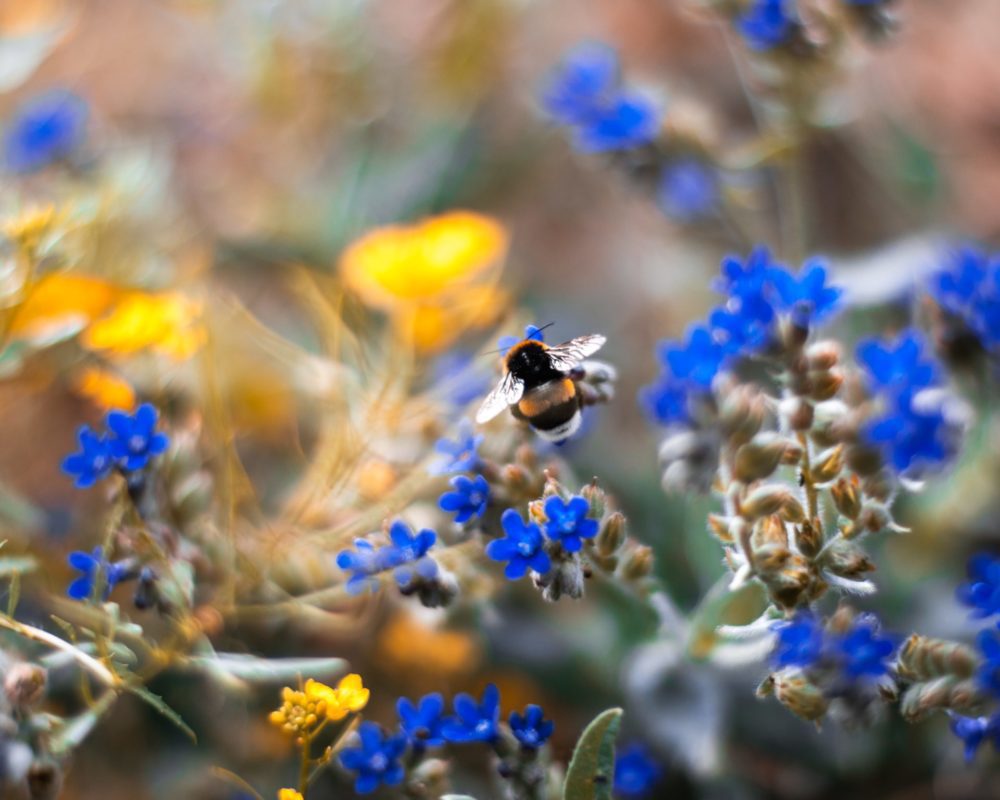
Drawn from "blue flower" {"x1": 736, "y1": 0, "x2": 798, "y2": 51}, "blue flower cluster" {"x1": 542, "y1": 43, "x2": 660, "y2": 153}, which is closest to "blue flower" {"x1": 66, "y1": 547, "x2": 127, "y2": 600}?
Result: "blue flower cluster" {"x1": 542, "y1": 43, "x2": 660, "y2": 153}

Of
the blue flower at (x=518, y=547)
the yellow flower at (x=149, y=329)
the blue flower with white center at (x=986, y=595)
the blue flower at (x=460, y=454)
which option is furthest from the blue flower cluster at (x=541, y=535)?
the yellow flower at (x=149, y=329)

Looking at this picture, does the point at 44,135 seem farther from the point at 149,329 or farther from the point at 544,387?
the point at 544,387

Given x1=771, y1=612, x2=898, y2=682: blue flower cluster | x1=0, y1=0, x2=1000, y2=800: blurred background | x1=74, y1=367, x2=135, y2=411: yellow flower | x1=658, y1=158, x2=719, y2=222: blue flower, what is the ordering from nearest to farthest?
1. x1=771, y1=612, x2=898, y2=682: blue flower cluster
2. x1=74, y1=367, x2=135, y2=411: yellow flower
3. x1=0, y1=0, x2=1000, y2=800: blurred background
4. x1=658, y1=158, x2=719, y2=222: blue flower

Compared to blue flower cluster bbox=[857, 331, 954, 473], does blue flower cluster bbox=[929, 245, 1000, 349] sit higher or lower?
lower

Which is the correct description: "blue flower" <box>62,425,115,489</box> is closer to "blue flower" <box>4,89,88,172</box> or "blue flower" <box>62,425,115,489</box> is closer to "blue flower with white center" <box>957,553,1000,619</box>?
"blue flower with white center" <box>957,553,1000,619</box>

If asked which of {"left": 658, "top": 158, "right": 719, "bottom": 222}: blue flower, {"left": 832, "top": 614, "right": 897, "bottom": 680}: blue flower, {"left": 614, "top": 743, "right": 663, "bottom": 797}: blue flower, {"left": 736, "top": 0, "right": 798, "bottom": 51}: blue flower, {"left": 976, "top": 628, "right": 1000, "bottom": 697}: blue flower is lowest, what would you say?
{"left": 614, "top": 743, "right": 663, "bottom": 797}: blue flower

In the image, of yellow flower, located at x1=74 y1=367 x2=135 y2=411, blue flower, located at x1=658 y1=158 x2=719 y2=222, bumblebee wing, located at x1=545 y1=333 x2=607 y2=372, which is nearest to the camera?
bumblebee wing, located at x1=545 y1=333 x2=607 y2=372

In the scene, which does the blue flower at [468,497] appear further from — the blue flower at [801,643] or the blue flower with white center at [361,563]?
the blue flower at [801,643]

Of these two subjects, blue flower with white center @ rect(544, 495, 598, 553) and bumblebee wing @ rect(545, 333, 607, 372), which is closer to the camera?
blue flower with white center @ rect(544, 495, 598, 553)

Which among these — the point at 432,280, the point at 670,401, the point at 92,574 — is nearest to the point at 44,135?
the point at 432,280
